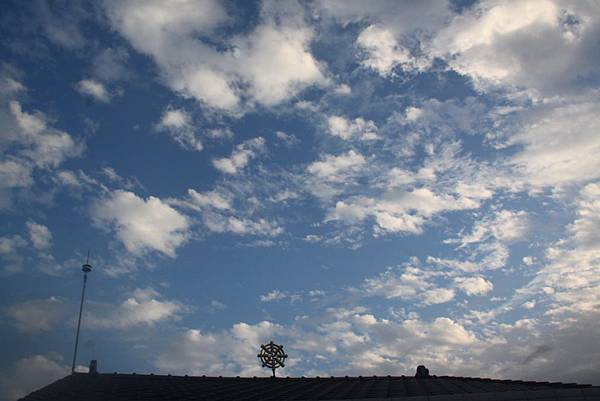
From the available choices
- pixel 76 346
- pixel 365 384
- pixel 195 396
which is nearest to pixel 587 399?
pixel 365 384

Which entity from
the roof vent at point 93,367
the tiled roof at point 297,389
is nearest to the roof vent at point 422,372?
the tiled roof at point 297,389

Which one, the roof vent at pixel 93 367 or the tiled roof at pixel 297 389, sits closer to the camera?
the tiled roof at pixel 297 389

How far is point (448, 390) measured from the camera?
95.8ft

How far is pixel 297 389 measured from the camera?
111ft

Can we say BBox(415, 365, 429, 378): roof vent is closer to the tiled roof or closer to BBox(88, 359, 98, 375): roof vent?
the tiled roof

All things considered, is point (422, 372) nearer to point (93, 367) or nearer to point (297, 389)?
point (297, 389)

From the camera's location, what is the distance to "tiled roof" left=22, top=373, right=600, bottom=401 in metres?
25.4

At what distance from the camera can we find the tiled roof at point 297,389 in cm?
2542

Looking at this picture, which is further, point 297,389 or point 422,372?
point 422,372

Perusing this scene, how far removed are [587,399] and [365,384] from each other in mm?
14590

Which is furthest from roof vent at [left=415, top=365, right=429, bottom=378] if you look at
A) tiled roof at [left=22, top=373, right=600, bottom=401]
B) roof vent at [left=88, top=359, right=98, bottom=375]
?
roof vent at [left=88, top=359, right=98, bottom=375]

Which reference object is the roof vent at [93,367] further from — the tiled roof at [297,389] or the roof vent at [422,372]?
the roof vent at [422,372]

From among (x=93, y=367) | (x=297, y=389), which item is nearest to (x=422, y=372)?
(x=297, y=389)

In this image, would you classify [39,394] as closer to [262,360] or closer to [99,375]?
[99,375]
